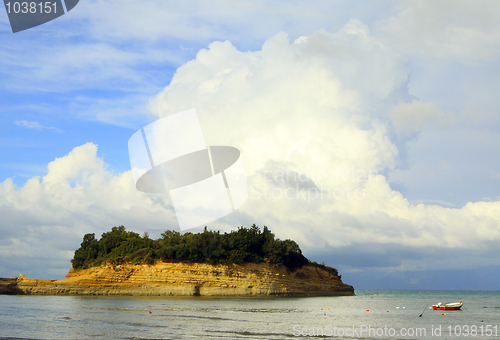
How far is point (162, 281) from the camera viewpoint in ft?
240

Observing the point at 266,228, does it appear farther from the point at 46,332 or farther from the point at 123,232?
the point at 46,332

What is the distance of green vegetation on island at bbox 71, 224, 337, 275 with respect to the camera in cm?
7575

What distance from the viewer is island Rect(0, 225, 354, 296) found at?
73188 mm

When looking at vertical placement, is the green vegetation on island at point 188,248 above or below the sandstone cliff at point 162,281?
above

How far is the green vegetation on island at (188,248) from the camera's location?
A: 7575cm

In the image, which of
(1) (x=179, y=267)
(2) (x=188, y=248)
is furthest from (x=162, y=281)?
(2) (x=188, y=248)

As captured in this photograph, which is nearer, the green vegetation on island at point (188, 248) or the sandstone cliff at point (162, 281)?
the sandstone cliff at point (162, 281)

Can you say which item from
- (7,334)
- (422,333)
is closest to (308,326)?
(422,333)

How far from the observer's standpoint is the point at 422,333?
102 feet

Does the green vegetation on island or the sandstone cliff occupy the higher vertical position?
the green vegetation on island

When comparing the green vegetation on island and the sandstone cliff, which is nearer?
the sandstone cliff

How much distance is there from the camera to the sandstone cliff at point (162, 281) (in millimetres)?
72750

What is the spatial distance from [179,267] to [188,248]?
3992mm

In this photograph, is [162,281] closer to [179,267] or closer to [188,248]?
[179,267]
